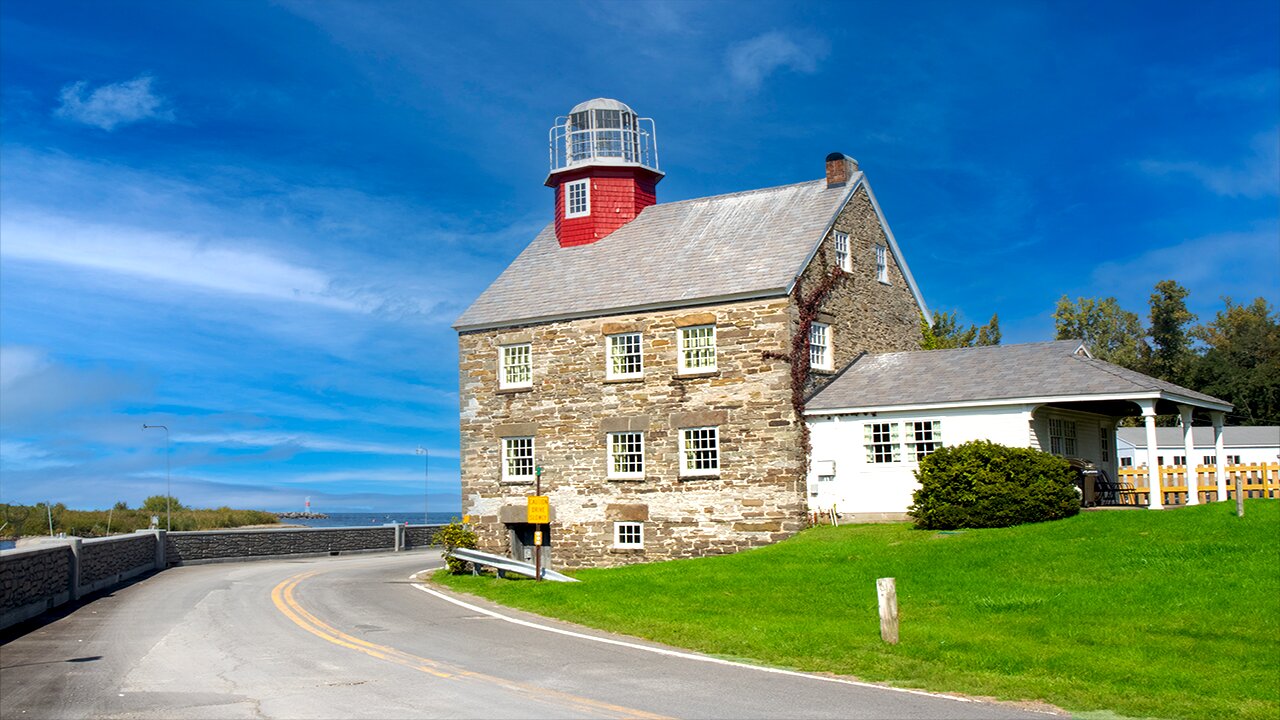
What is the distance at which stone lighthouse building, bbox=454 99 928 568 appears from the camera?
30312 mm

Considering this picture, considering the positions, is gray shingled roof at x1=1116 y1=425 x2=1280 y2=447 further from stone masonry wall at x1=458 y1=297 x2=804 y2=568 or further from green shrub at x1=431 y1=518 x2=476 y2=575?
green shrub at x1=431 y1=518 x2=476 y2=575

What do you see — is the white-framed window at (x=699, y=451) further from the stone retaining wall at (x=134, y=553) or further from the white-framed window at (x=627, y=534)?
the stone retaining wall at (x=134, y=553)

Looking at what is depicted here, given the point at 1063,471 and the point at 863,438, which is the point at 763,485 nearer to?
the point at 863,438

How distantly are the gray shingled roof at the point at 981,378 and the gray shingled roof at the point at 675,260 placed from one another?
3754 millimetres

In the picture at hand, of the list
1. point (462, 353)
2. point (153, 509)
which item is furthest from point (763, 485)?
point (153, 509)

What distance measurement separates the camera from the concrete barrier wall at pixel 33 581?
18938 mm

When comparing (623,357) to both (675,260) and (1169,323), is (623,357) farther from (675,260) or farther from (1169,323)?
(1169,323)

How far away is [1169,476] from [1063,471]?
10.4 m

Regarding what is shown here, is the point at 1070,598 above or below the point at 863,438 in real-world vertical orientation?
below

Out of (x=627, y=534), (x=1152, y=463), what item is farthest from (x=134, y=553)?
(x=1152, y=463)

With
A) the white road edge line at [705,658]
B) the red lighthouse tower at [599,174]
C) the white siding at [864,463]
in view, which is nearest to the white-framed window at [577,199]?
the red lighthouse tower at [599,174]

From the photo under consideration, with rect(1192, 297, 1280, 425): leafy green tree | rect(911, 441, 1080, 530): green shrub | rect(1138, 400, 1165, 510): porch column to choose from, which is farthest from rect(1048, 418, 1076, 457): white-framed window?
rect(1192, 297, 1280, 425): leafy green tree

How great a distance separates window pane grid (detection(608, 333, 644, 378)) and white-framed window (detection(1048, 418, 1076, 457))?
38.1 ft

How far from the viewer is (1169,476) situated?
113 feet
